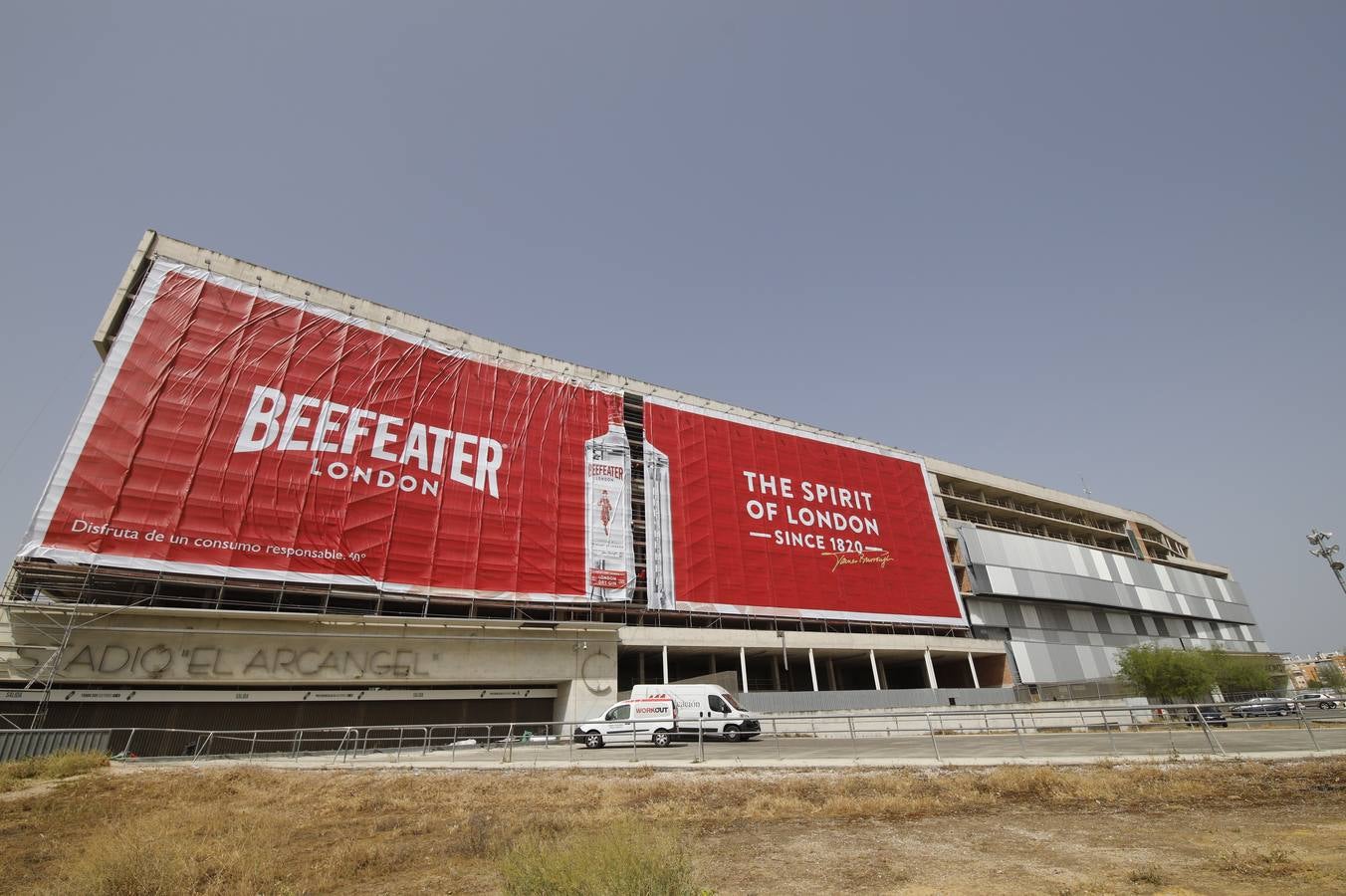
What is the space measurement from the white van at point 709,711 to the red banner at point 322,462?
450 inches

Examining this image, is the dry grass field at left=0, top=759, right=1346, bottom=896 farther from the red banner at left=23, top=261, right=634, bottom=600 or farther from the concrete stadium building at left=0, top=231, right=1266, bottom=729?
the red banner at left=23, top=261, right=634, bottom=600

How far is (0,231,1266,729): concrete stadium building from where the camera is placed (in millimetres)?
24953

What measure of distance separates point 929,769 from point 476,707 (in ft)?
82.7

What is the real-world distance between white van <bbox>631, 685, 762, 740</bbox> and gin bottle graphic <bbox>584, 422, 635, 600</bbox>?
36.8ft

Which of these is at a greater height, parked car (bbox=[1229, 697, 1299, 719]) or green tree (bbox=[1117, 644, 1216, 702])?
green tree (bbox=[1117, 644, 1216, 702])

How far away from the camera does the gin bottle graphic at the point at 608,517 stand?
3838cm

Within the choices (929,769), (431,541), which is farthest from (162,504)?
(929,769)

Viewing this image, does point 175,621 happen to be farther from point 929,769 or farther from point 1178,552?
point 1178,552

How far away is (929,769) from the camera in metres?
14.4

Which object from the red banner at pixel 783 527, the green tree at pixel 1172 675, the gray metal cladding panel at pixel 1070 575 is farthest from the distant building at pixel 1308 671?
the red banner at pixel 783 527

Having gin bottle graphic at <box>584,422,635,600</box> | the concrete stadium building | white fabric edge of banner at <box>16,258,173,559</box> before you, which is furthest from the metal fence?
gin bottle graphic at <box>584,422,635,600</box>

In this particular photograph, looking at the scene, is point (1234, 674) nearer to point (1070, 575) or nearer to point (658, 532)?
point (1070, 575)

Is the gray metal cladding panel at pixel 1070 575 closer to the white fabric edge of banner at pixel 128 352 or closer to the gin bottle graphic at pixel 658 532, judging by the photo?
the gin bottle graphic at pixel 658 532

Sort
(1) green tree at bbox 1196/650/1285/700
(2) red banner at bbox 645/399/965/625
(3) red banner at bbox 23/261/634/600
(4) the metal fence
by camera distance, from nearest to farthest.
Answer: (4) the metal fence → (3) red banner at bbox 23/261/634/600 → (2) red banner at bbox 645/399/965/625 → (1) green tree at bbox 1196/650/1285/700
